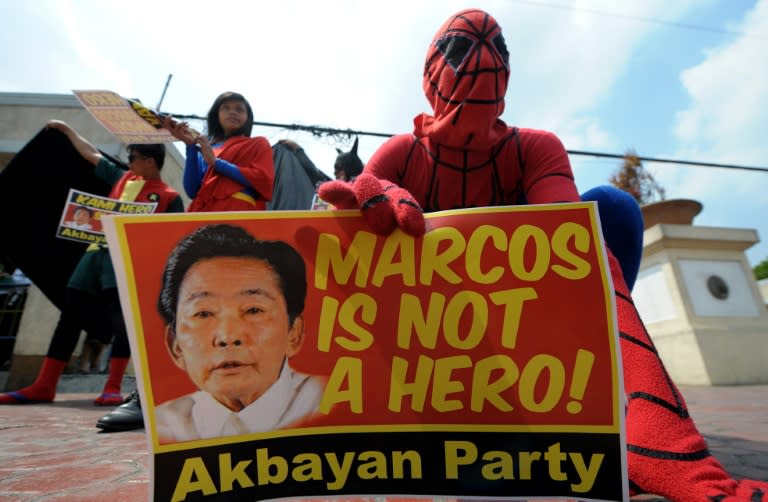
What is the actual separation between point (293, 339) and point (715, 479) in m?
0.67

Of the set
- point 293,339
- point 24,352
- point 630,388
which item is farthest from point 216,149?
point 24,352

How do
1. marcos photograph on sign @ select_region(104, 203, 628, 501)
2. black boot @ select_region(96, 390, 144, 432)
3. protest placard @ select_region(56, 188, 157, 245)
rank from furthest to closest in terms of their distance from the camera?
protest placard @ select_region(56, 188, 157, 245) < black boot @ select_region(96, 390, 144, 432) < marcos photograph on sign @ select_region(104, 203, 628, 501)

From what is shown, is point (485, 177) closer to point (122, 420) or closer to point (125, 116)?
point (125, 116)

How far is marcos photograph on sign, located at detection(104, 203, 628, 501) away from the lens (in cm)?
66

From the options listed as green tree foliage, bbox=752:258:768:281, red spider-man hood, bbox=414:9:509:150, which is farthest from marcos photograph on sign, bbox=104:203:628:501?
green tree foliage, bbox=752:258:768:281

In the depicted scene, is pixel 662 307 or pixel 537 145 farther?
pixel 662 307

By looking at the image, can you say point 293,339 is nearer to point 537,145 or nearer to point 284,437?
point 284,437

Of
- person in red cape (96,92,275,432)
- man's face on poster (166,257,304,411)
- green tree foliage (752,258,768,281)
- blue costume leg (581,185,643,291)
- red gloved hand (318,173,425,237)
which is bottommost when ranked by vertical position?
man's face on poster (166,257,304,411)

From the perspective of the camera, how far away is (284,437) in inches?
26.8

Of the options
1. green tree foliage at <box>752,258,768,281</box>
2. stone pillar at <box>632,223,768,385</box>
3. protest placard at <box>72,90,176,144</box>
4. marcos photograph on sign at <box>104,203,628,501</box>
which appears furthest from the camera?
green tree foliage at <box>752,258,768,281</box>

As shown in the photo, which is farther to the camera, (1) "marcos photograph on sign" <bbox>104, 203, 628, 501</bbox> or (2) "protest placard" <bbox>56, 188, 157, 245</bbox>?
(2) "protest placard" <bbox>56, 188, 157, 245</bbox>

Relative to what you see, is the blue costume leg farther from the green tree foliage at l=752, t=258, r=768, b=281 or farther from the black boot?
the green tree foliage at l=752, t=258, r=768, b=281

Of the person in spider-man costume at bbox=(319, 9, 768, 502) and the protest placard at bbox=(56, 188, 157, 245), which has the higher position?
the protest placard at bbox=(56, 188, 157, 245)

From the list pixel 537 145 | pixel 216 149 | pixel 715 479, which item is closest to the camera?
pixel 715 479
